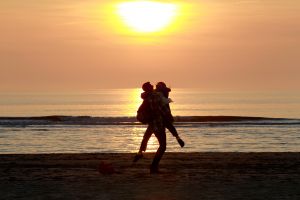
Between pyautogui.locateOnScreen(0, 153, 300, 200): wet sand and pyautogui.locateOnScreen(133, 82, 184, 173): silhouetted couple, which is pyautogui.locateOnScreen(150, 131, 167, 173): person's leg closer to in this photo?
pyautogui.locateOnScreen(133, 82, 184, 173): silhouetted couple

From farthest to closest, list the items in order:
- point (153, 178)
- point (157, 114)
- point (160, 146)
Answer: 1. point (160, 146)
2. point (157, 114)
3. point (153, 178)

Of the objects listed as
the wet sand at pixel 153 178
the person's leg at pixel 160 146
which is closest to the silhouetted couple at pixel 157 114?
the person's leg at pixel 160 146

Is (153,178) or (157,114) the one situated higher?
(157,114)

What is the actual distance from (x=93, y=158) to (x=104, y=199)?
8864mm

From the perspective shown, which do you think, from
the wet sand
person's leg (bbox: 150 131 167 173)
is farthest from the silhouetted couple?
the wet sand

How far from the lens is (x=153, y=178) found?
16.1 meters

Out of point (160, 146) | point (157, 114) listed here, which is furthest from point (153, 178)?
point (157, 114)

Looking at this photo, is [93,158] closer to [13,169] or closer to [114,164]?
[114,164]

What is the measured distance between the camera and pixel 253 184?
15047 millimetres

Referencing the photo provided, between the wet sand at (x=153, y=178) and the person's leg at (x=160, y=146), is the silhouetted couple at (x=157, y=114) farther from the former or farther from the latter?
the wet sand at (x=153, y=178)

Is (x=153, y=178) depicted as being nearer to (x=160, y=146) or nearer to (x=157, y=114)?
(x=160, y=146)

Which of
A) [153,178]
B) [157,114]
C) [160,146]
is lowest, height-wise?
[153,178]

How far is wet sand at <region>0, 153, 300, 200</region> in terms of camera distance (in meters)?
13.6

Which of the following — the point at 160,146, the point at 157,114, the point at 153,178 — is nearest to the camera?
the point at 153,178
